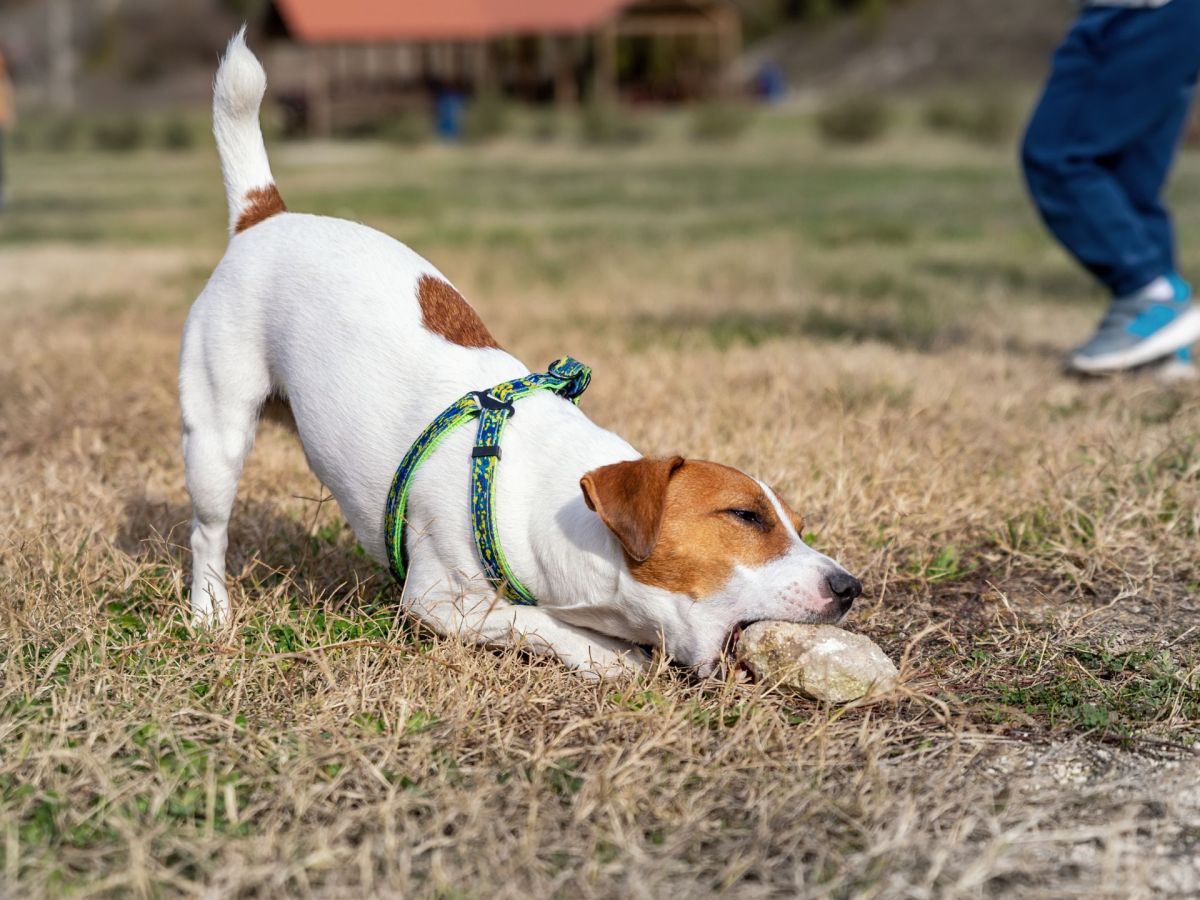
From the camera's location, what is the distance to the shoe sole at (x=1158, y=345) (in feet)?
18.8

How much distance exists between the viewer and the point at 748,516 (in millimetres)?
2822

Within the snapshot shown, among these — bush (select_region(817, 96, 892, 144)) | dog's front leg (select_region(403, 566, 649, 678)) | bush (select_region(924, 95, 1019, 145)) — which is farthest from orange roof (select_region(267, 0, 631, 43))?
dog's front leg (select_region(403, 566, 649, 678))

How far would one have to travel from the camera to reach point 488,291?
8.43 metres

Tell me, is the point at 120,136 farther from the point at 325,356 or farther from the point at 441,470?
the point at 441,470

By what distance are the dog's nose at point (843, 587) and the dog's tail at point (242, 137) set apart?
189cm

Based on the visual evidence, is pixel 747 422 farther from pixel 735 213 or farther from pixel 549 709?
pixel 735 213

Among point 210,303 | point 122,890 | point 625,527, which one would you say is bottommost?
point 122,890

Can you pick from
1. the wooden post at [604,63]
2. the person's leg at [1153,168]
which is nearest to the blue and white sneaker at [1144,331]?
the person's leg at [1153,168]

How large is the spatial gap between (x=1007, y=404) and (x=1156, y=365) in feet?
3.26

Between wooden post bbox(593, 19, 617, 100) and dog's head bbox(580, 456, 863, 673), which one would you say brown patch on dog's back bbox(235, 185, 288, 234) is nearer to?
dog's head bbox(580, 456, 863, 673)

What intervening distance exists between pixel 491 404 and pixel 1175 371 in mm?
3934

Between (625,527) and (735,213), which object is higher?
(625,527)

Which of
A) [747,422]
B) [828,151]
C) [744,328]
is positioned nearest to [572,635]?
[747,422]

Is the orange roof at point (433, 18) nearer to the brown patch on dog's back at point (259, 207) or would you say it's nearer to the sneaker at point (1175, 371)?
the sneaker at point (1175, 371)
